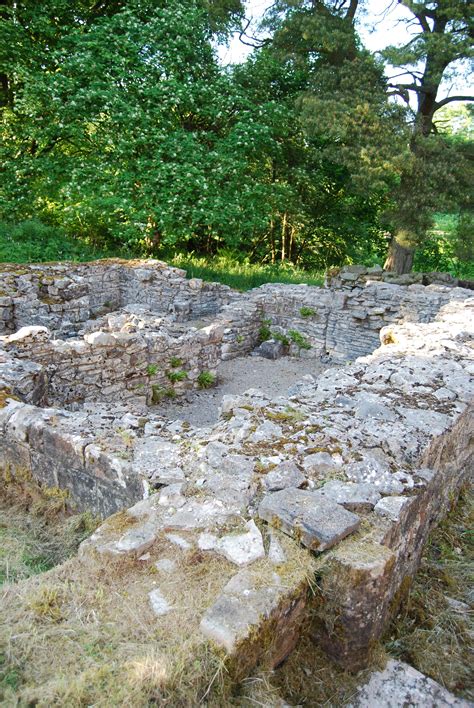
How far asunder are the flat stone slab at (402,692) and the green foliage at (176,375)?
528 cm

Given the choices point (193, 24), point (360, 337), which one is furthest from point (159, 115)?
point (360, 337)

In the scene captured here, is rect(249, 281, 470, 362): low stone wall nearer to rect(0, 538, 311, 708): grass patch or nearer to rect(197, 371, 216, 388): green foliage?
rect(197, 371, 216, 388): green foliage

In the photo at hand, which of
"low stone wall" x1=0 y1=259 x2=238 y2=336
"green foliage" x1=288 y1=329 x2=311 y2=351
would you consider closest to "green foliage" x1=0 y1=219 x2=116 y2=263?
"low stone wall" x1=0 y1=259 x2=238 y2=336

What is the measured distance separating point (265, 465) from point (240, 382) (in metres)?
5.17

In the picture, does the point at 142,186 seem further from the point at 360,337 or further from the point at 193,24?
the point at 360,337

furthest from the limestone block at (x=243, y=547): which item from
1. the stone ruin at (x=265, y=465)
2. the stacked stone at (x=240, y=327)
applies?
the stacked stone at (x=240, y=327)

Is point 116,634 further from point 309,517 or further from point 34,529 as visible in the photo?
point 34,529

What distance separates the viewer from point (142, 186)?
12930 mm

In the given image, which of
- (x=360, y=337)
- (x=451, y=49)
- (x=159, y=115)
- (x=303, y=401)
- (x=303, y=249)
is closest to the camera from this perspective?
(x=303, y=401)

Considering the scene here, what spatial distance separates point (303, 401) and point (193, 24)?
1335cm

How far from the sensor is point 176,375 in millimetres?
7391

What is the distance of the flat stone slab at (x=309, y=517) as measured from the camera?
2.52m

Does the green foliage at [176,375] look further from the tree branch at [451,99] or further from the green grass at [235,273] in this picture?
the tree branch at [451,99]

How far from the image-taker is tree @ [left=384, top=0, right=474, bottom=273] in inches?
450
